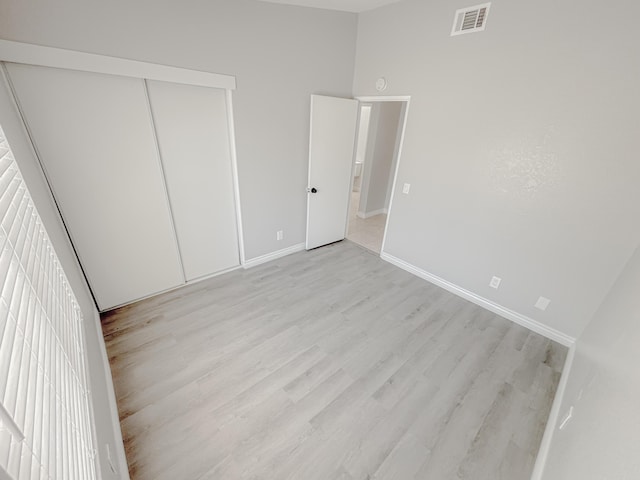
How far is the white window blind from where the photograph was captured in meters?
0.55

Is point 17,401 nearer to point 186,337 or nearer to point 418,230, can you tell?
point 186,337

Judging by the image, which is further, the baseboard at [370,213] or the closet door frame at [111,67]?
the baseboard at [370,213]

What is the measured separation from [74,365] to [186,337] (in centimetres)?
114

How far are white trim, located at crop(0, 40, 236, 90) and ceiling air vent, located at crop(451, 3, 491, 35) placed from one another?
2.11 meters

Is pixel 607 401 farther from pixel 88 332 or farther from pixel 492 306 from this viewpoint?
pixel 88 332

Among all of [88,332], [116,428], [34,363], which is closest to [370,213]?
[88,332]

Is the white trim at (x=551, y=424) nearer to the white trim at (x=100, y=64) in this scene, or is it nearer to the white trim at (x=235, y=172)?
the white trim at (x=235, y=172)

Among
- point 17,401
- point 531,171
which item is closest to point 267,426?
point 17,401

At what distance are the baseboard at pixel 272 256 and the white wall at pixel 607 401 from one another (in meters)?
2.89

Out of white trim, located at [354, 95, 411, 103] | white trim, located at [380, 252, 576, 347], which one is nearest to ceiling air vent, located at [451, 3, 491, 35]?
white trim, located at [354, 95, 411, 103]

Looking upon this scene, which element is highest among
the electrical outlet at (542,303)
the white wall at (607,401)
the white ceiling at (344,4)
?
the white ceiling at (344,4)

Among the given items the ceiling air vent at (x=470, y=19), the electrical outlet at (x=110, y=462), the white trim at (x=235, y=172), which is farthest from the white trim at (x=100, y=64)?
the electrical outlet at (x=110, y=462)

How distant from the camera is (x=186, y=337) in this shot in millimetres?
2160

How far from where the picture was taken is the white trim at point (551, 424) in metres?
1.43
